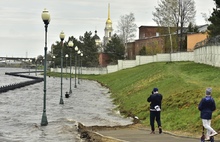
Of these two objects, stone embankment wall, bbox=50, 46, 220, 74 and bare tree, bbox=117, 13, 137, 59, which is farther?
bare tree, bbox=117, 13, 137, 59

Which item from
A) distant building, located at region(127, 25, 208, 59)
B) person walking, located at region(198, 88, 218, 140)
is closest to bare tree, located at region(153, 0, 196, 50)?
distant building, located at region(127, 25, 208, 59)

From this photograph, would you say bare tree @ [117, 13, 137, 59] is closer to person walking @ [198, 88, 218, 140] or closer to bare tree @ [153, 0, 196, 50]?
bare tree @ [153, 0, 196, 50]

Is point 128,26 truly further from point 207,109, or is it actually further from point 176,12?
point 207,109

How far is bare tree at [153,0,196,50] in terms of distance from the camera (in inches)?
3369

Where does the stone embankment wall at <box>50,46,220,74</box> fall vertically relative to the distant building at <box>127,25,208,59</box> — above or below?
below

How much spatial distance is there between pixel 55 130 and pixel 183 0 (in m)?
68.4

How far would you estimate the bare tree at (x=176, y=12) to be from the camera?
85562 mm

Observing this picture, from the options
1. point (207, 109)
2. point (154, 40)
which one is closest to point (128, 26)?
point (154, 40)

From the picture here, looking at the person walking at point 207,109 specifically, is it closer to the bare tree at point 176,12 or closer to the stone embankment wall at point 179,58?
the stone embankment wall at point 179,58

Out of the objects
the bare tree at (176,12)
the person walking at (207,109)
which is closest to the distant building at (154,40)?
the bare tree at (176,12)

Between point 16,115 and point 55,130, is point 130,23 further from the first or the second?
point 55,130

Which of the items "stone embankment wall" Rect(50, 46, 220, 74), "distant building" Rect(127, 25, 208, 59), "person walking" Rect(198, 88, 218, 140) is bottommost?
"person walking" Rect(198, 88, 218, 140)

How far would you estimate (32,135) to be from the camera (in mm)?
20625

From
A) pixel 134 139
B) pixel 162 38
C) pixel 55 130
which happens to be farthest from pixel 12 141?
pixel 162 38
